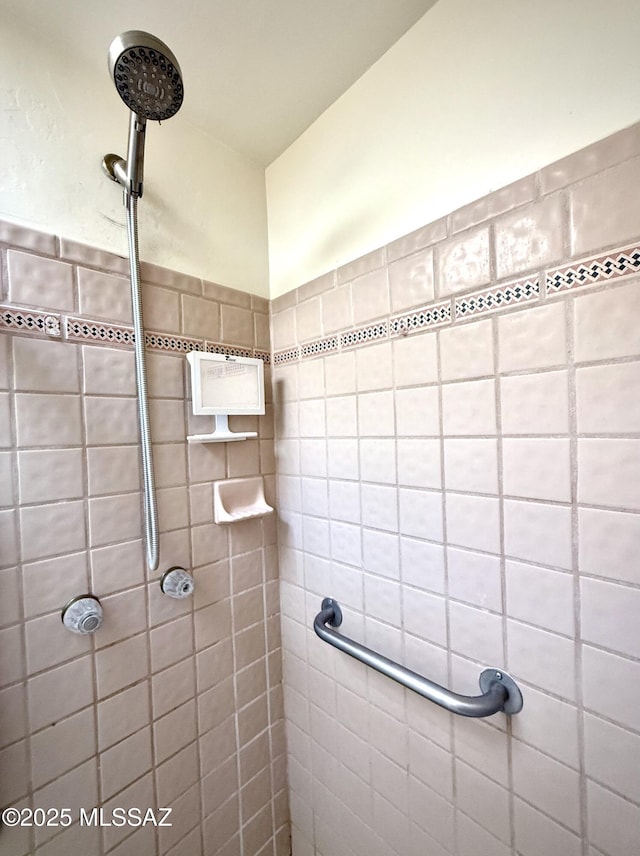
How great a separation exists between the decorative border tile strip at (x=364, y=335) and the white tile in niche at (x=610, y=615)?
55cm

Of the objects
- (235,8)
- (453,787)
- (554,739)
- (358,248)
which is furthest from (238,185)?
(453,787)

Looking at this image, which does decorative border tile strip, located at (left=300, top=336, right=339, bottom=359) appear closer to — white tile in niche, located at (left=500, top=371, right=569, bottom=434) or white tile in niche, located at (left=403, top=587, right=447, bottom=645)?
white tile in niche, located at (left=500, top=371, right=569, bottom=434)

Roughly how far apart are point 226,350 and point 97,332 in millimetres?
293

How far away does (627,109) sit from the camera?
0.44 metres

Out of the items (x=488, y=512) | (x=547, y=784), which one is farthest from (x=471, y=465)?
(x=547, y=784)

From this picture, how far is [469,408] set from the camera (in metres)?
0.59

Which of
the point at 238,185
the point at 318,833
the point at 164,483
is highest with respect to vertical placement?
the point at 238,185

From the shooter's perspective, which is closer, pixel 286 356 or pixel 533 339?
pixel 533 339

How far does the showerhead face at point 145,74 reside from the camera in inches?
17.5

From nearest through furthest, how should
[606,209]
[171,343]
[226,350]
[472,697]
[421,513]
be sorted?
[606,209]
[472,697]
[421,513]
[171,343]
[226,350]

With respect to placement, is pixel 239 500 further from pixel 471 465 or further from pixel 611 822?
pixel 611 822

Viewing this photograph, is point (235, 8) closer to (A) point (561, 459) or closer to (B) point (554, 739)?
(A) point (561, 459)

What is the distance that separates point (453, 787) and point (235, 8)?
1529 millimetres

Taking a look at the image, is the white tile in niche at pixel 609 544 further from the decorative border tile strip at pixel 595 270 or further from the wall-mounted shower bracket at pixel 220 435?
the wall-mounted shower bracket at pixel 220 435
